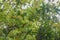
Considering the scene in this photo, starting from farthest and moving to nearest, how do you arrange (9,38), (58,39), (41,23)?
(58,39)
(41,23)
(9,38)

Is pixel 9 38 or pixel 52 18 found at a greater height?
pixel 52 18

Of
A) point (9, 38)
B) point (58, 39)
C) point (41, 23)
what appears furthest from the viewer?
point (58, 39)

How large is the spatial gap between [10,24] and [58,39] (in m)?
1.78

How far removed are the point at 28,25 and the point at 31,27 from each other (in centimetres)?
7

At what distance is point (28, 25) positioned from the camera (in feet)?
13.9

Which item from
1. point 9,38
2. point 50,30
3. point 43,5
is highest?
point 43,5

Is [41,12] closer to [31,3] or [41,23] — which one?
[41,23]

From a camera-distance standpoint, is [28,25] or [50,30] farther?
[50,30]

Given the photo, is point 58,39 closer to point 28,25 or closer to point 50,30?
point 50,30

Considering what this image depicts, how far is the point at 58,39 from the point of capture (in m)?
5.59

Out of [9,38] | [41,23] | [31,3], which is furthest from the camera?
[41,23]

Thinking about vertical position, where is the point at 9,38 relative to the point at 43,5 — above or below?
below

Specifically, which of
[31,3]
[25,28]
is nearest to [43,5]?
[31,3]

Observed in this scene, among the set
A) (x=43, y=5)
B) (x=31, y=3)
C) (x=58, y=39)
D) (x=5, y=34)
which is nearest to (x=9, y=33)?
(x=5, y=34)
